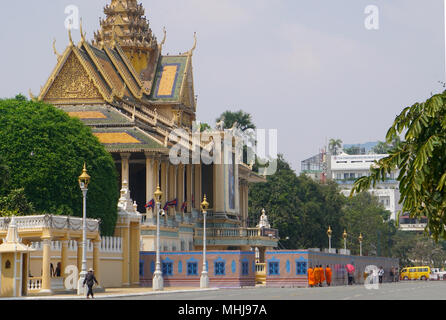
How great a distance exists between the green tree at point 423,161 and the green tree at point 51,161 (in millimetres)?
39924

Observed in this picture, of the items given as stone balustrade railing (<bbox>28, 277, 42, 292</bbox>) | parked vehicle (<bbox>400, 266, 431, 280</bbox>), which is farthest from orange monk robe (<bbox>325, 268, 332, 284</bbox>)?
parked vehicle (<bbox>400, 266, 431, 280</bbox>)

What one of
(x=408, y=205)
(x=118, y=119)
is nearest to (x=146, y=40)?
(x=118, y=119)

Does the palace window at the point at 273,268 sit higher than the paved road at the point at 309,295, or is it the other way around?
the palace window at the point at 273,268

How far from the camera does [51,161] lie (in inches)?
2105

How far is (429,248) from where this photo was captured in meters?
145

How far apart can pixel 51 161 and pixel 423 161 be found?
42.1m

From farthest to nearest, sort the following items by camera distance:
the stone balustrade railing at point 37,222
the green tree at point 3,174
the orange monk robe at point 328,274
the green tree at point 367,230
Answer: the green tree at point 367,230, the orange monk robe at point 328,274, the green tree at point 3,174, the stone balustrade railing at point 37,222

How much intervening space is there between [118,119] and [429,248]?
85.2 m

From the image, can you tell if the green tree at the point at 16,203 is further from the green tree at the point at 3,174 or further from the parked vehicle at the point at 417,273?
the parked vehicle at the point at 417,273

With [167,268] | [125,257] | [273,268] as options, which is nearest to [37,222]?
[125,257]

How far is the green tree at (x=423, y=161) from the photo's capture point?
1351 centimetres

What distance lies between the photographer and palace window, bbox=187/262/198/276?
58.0 meters

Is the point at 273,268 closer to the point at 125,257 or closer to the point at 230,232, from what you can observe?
the point at 125,257

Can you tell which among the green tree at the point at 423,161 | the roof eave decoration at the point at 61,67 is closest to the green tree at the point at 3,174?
the roof eave decoration at the point at 61,67
